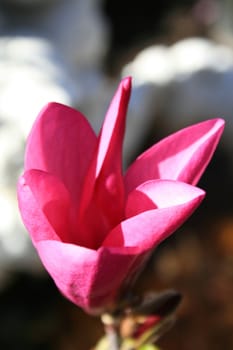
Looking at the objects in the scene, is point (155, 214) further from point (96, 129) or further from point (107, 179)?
point (96, 129)

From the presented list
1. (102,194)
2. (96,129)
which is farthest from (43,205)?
(96,129)

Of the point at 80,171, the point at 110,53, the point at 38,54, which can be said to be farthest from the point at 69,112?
the point at 110,53

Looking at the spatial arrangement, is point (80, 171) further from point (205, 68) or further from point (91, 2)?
point (91, 2)

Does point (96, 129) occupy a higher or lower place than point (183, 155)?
lower

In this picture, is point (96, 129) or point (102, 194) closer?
point (102, 194)

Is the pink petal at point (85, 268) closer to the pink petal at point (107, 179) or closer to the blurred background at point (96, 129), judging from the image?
the pink petal at point (107, 179)

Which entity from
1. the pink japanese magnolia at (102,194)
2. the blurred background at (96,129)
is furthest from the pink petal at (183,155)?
the blurred background at (96,129)

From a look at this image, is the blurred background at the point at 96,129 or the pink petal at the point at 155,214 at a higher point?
the pink petal at the point at 155,214

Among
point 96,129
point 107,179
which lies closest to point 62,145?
point 107,179
